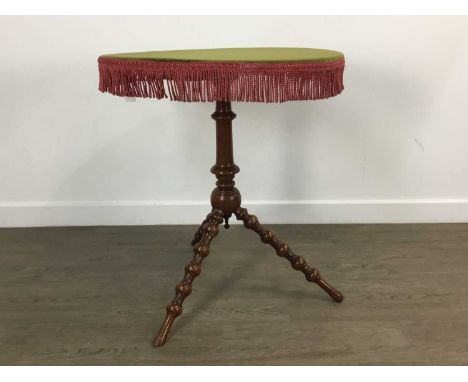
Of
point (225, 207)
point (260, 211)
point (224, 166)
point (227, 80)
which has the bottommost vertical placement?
point (260, 211)

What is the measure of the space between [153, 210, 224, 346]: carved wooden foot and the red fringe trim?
419 mm

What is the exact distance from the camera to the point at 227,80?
1.15m

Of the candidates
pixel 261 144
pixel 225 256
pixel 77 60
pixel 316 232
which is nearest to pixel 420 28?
pixel 261 144

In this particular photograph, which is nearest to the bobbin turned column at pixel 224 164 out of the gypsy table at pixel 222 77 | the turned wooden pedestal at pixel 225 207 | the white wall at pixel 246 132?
the turned wooden pedestal at pixel 225 207

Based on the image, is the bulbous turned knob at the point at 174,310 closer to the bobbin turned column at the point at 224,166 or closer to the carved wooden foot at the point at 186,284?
the carved wooden foot at the point at 186,284

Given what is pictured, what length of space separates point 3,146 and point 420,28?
1.65m

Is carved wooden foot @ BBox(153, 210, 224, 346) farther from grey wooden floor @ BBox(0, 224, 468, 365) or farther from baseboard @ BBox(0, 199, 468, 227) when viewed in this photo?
baseboard @ BBox(0, 199, 468, 227)

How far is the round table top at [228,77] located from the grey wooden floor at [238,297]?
1.98 ft

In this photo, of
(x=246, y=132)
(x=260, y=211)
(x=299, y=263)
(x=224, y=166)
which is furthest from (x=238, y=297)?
(x=246, y=132)

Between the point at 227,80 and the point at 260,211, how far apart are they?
104 cm

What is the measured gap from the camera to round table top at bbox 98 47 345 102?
3.77 feet

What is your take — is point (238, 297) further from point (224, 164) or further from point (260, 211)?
point (260, 211)

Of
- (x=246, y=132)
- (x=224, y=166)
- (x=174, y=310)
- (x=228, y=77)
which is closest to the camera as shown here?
(x=228, y=77)

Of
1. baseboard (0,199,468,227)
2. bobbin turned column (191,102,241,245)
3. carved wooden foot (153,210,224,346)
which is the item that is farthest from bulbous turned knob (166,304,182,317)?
baseboard (0,199,468,227)
